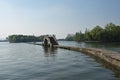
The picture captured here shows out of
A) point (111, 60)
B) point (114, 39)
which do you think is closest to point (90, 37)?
point (114, 39)

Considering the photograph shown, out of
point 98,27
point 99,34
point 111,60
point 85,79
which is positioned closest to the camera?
point 85,79

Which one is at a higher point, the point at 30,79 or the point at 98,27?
the point at 98,27

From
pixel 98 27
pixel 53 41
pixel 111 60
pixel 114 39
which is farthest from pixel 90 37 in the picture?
pixel 111 60

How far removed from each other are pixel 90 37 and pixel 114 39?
22.7 m

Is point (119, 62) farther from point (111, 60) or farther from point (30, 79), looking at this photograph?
point (30, 79)

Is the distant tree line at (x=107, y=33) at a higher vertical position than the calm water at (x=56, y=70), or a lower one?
higher

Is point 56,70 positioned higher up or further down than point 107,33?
further down

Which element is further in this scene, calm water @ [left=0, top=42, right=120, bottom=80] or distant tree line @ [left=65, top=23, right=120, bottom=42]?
distant tree line @ [left=65, top=23, right=120, bottom=42]

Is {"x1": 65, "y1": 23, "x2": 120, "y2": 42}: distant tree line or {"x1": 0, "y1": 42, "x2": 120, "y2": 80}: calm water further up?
{"x1": 65, "y1": 23, "x2": 120, "y2": 42}: distant tree line

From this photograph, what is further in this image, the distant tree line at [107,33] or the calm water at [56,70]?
the distant tree line at [107,33]

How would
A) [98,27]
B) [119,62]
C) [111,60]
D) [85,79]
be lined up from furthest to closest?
[98,27] < [111,60] < [119,62] < [85,79]

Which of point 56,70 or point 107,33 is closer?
point 56,70

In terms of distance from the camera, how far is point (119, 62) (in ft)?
75.2

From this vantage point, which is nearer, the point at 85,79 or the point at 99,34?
the point at 85,79
